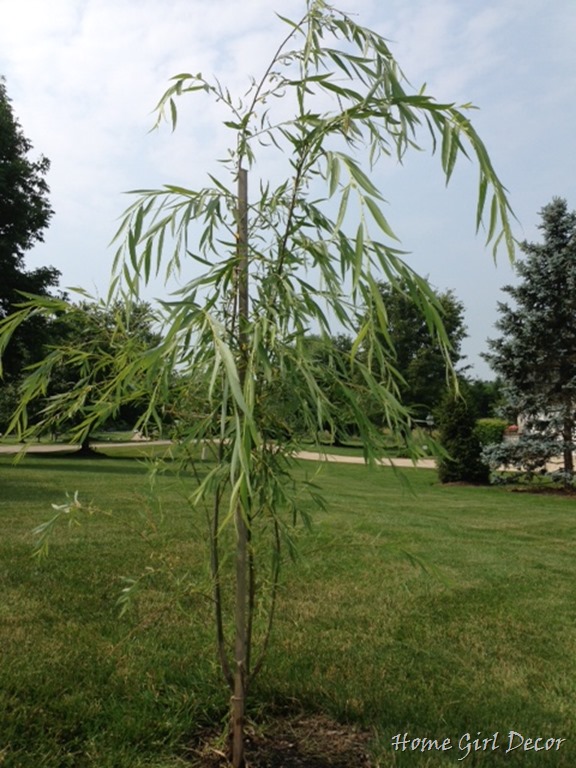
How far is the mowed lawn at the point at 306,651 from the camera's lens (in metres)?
2.40

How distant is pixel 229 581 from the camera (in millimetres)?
4766

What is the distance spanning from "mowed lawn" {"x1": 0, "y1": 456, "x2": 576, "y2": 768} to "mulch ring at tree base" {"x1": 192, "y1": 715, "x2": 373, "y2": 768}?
0.07 meters

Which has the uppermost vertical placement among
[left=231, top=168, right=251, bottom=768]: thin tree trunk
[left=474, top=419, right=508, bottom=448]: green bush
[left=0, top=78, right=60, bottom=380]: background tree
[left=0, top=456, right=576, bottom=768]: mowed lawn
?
[left=0, top=78, right=60, bottom=380]: background tree

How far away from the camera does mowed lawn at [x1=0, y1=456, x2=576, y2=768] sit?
2402 millimetres

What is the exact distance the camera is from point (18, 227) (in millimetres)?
16016

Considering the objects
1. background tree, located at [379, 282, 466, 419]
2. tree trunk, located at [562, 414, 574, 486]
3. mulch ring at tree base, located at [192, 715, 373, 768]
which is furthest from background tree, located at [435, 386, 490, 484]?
background tree, located at [379, 282, 466, 419]

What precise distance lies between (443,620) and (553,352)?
1259 cm

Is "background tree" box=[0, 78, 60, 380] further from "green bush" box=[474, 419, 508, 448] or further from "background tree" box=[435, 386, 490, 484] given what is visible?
"green bush" box=[474, 419, 508, 448]

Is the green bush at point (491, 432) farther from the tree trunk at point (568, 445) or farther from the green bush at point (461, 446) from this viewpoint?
the tree trunk at point (568, 445)

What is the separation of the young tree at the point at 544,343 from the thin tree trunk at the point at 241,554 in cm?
1396

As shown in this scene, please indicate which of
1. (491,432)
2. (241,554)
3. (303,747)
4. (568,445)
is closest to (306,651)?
(303,747)

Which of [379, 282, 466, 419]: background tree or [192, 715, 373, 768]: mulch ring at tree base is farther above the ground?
[379, 282, 466, 419]: background tree

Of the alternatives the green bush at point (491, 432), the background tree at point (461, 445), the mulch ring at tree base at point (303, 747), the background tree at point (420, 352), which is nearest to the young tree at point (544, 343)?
the background tree at point (461, 445)

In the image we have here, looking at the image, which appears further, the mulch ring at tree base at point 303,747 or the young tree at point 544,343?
the young tree at point 544,343
